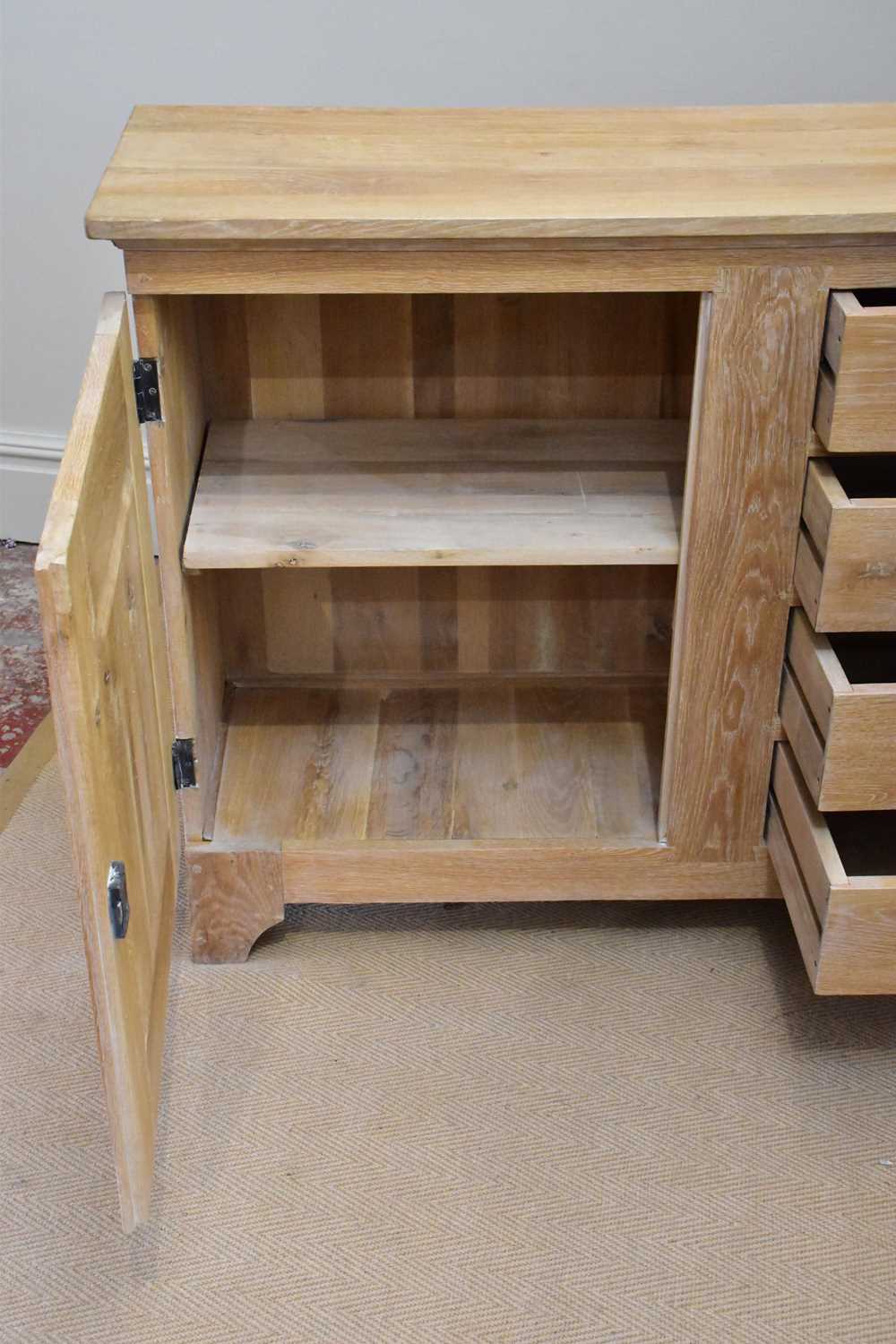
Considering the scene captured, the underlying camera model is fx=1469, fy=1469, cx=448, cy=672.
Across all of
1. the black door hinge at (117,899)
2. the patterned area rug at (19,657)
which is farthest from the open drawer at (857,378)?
the patterned area rug at (19,657)

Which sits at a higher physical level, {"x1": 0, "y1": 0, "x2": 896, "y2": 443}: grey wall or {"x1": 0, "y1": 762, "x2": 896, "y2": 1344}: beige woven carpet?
{"x1": 0, "y1": 0, "x2": 896, "y2": 443}: grey wall

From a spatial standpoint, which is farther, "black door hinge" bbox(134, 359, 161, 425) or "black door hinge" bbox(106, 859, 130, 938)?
"black door hinge" bbox(134, 359, 161, 425)

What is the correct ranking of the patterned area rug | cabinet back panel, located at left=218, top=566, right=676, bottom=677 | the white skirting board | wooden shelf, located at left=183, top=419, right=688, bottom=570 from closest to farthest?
wooden shelf, located at left=183, top=419, right=688, bottom=570
cabinet back panel, located at left=218, top=566, right=676, bottom=677
the patterned area rug
the white skirting board

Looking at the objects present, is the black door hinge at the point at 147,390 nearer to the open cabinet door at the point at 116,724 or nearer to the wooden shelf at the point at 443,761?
the open cabinet door at the point at 116,724

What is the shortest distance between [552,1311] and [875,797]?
1.71 ft

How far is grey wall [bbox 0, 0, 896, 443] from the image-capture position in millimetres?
1855

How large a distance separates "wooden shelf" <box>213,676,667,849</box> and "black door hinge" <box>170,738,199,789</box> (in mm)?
89

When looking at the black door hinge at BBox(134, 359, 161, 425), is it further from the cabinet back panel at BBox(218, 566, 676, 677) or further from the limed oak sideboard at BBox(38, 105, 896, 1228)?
the cabinet back panel at BBox(218, 566, 676, 677)

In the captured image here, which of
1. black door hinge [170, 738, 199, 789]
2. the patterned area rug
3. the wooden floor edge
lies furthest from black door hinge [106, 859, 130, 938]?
the patterned area rug

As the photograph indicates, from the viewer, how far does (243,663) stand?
1.83 m

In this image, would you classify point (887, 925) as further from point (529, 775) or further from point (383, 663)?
point (383, 663)

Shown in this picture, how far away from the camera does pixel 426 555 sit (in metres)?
1.39

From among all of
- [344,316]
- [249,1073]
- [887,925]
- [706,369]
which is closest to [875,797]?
[887,925]

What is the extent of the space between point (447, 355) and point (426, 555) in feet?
1.16
